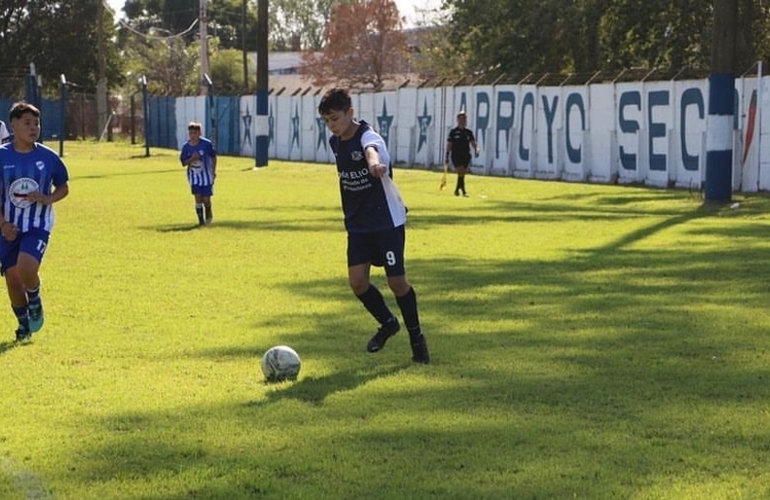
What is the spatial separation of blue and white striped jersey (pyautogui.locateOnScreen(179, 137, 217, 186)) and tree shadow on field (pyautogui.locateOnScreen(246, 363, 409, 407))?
12.3 meters

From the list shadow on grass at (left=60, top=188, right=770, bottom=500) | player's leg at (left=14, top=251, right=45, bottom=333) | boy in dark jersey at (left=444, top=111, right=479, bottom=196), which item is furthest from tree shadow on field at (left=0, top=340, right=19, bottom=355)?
boy in dark jersey at (left=444, top=111, right=479, bottom=196)

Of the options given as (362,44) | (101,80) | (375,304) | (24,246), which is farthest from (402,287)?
(362,44)

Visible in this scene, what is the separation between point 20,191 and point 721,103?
16920 millimetres

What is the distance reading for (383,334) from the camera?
391 inches

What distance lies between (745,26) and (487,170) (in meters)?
8.50

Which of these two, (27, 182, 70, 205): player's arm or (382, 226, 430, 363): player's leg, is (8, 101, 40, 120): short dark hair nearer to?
(27, 182, 70, 205): player's arm

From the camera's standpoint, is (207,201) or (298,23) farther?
(298,23)

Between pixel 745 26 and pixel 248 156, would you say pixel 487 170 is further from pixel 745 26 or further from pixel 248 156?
pixel 248 156

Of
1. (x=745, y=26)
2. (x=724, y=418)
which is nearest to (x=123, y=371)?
(x=724, y=418)

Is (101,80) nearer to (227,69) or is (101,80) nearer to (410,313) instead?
(227,69)

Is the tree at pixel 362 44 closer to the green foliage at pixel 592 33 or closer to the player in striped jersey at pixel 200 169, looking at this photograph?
the green foliage at pixel 592 33

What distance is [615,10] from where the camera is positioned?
45500 mm

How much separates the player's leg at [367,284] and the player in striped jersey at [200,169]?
38.1 ft

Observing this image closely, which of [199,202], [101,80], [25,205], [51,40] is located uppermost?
[51,40]
